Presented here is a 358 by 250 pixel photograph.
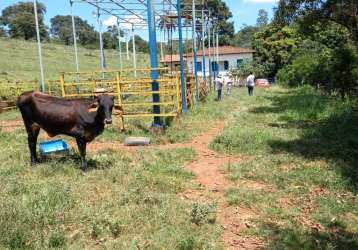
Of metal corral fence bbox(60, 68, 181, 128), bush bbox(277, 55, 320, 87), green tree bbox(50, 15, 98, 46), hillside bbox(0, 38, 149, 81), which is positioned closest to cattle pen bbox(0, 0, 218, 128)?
metal corral fence bbox(60, 68, 181, 128)

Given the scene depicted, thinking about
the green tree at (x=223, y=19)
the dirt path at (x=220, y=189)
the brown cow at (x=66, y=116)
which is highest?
the green tree at (x=223, y=19)

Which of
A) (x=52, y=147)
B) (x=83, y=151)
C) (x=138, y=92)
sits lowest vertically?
(x=52, y=147)

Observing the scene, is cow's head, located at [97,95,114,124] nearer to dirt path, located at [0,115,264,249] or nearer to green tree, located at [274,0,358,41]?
dirt path, located at [0,115,264,249]

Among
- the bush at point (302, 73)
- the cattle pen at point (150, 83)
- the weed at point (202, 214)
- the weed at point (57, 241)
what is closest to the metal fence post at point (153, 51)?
the cattle pen at point (150, 83)

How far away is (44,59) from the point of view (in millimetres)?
51938

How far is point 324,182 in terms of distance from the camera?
7.13 m

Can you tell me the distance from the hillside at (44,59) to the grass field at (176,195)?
2861cm

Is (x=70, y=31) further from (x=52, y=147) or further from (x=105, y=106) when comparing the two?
(x=105, y=106)

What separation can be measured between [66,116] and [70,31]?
95.1 meters

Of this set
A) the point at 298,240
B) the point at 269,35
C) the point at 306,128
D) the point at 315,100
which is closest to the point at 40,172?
the point at 298,240

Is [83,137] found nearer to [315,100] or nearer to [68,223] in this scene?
[68,223]

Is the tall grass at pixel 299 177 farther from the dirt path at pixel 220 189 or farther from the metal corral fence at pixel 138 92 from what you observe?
the metal corral fence at pixel 138 92

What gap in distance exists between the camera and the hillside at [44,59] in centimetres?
3991

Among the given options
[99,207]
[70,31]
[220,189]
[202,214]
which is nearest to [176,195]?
[220,189]
